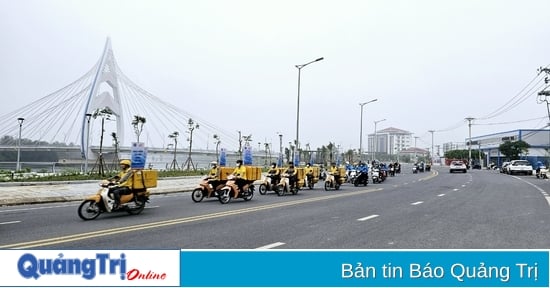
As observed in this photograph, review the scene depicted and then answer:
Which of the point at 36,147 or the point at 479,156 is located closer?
the point at 36,147

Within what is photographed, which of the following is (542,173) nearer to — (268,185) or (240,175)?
(268,185)

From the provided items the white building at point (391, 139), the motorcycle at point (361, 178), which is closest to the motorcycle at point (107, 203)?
the motorcycle at point (361, 178)

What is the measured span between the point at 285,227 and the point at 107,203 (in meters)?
4.53

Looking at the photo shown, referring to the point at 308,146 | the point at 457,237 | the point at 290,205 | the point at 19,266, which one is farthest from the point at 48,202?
the point at 308,146

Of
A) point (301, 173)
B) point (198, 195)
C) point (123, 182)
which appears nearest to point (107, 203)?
point (123, 182)

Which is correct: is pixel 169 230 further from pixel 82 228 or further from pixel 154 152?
pixel 154 152

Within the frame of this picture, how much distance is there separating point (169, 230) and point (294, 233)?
242 centimetres

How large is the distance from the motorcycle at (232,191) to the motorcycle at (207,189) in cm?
60

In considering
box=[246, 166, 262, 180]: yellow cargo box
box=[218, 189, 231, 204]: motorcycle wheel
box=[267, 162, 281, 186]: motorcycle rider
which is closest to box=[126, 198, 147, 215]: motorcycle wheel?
box=[218, 189, 231, 204]: motorcycle wheel

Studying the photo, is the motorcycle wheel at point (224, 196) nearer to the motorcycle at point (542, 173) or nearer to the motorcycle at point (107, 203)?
the motorcycle at point (107, 203)

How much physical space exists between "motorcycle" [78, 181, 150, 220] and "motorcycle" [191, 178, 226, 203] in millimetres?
3587

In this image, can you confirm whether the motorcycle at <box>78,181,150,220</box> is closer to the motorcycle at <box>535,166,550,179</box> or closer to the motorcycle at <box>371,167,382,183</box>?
the motorcycle at <box>371,167,382,183</box>

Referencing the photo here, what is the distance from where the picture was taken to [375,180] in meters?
28.8

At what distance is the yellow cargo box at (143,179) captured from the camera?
11.9 meters
